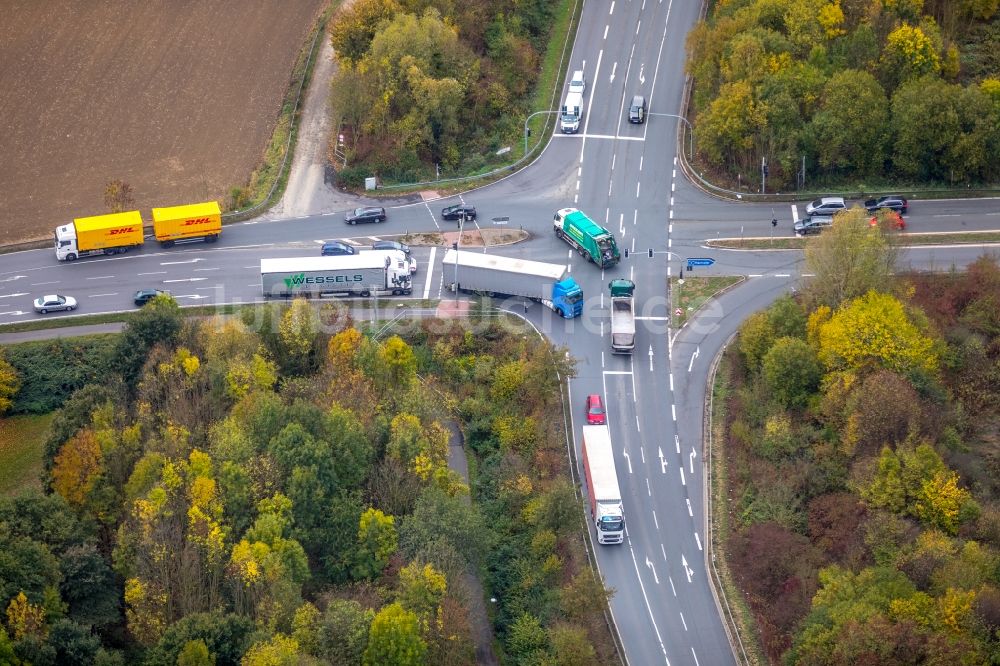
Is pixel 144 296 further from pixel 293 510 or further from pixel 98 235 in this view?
pixel 293 510

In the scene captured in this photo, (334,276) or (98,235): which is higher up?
(98,235)

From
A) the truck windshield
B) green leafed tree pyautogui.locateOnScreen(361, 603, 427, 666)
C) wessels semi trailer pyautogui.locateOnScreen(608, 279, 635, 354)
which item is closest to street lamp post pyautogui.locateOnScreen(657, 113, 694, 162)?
wessels semi trailer pyautogui.locateOnScreen(608, 279, 635, 354)

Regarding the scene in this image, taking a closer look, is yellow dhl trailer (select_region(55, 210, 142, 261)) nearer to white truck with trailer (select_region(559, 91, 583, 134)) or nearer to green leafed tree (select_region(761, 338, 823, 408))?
white truck with trailer (select_region(559, 91, 583, 134))

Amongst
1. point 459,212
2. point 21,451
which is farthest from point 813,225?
point 21,451

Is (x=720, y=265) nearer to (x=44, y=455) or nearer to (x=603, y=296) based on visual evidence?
(x=603, y=296)

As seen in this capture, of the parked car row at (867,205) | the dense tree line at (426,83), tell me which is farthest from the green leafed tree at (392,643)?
the parked car row at (867,205)

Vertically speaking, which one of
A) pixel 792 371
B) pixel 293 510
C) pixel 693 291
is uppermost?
pixel 693 291

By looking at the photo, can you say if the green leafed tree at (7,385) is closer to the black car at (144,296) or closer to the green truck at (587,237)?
the black car at (144,296)
